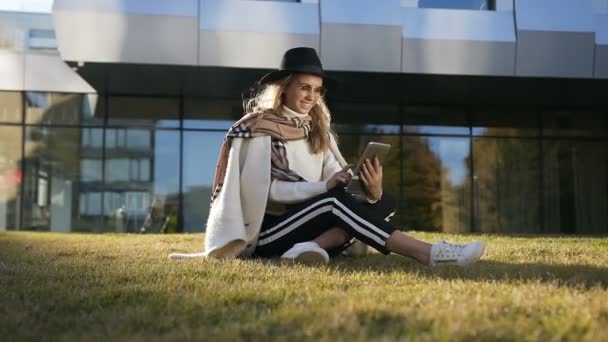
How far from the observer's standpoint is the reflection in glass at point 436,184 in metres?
15.3

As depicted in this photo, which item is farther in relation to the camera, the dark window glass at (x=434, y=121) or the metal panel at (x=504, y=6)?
the dark window glass at (x=434, y=121)

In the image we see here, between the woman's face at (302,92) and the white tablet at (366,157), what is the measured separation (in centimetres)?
72

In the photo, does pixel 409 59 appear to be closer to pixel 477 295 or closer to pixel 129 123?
pixel 129 123

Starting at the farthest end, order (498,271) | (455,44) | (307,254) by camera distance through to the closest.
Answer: (455,44)
(307,254)
(498,271)

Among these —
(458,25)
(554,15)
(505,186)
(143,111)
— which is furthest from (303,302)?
(505,186)

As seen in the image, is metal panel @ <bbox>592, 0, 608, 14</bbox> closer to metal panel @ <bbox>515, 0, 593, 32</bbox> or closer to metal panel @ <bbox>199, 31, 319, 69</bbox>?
metal panel @ <bbox>515, 0, 593, 32</bbox>

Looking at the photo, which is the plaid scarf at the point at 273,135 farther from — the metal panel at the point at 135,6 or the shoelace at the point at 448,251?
the metal panel at the point at 135,6

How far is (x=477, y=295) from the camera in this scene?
2756 millimetres

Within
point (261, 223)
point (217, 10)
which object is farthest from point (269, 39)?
point (261, 223)

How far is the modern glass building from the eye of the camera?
11.8 meters

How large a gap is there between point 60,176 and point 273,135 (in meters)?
11.2

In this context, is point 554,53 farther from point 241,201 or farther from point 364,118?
point 241,201

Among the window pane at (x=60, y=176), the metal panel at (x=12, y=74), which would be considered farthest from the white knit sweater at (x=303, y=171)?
the metal panel at (x=12, y=74)

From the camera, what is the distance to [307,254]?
13.9 feet
